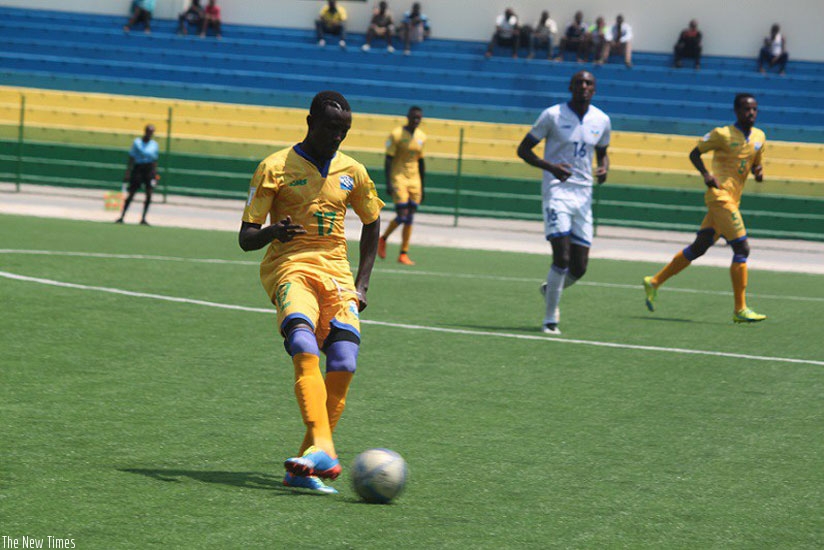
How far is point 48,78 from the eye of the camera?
3388cm

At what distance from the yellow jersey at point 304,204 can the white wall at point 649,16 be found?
31.7 m

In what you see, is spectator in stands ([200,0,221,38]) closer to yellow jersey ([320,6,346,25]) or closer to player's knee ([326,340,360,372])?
yellow jersey ([320,6,346,25])

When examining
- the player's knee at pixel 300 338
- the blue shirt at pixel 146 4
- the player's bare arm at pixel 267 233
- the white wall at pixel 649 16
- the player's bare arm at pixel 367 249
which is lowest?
the player's knee at pixel 300 338

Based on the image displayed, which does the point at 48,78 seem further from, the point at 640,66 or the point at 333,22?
the point at 640,66

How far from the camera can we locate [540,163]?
1151 centimetres

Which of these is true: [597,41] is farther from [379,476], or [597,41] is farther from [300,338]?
[379,476]

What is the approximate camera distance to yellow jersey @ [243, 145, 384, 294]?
6.29 m

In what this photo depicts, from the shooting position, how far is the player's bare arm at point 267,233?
5.98m

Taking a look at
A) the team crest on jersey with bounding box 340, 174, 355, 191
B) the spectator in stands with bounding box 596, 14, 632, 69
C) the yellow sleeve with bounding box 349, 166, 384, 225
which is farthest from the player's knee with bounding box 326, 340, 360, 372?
the spectator in stands with bounding box 596, 14, 632, 69

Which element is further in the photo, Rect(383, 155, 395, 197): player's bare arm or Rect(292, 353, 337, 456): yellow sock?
Rect(383, 155, 395, 197): player's bare arm

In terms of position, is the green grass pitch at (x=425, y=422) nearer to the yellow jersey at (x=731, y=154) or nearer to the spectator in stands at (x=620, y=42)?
the yellow jersey at (x=731, y=154)

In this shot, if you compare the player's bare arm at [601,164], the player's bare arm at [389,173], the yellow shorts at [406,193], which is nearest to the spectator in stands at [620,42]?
the yellow shorts at [406,193]

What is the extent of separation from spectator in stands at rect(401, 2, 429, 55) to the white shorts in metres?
25.1

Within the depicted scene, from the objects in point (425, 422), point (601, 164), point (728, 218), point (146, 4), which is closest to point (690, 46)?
point (146, 4)
